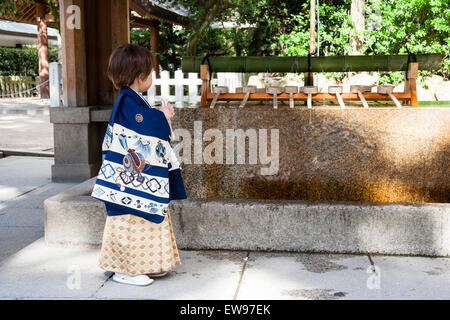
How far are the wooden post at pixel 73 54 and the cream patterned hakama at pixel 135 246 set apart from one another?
162 inches

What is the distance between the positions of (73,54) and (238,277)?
4519 mm

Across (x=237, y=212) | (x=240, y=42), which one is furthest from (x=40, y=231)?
(x=240, y=42)

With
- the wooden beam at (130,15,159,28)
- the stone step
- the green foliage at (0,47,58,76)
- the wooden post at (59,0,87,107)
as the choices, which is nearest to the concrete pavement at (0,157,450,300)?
the stone step

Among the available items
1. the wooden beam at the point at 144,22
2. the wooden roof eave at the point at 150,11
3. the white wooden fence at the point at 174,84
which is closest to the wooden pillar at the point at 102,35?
the white wooden fence at the point at 174,84

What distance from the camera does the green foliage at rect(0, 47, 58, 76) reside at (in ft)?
87.1

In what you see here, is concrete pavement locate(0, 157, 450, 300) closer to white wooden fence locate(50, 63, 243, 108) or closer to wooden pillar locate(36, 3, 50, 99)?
white wooden fence locate(50, 63, 243, 108)

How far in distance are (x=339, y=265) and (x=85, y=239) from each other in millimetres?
1757

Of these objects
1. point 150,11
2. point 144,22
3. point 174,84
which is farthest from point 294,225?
point 144,22

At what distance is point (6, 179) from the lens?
6.85 meters

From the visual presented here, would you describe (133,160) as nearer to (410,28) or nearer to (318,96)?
(318,96)

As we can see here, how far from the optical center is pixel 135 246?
2994mm

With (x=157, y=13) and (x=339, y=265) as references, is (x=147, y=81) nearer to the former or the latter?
(x=339, y=265)

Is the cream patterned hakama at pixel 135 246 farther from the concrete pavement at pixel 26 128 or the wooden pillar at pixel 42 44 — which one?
the wooden pillar at pixel 42 44

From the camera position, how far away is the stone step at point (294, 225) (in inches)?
135
